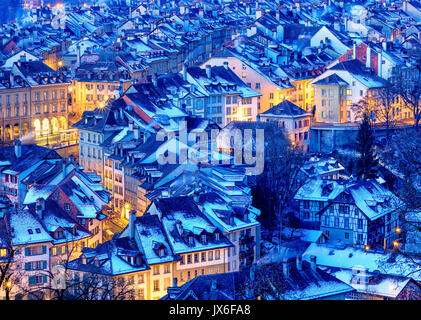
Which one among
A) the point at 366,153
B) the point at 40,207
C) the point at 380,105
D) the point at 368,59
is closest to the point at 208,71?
the point at 380,105

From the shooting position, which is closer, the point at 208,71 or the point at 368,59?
the point at 208,71

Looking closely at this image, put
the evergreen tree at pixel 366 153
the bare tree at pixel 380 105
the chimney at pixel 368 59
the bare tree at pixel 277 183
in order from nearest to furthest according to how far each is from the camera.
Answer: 1. the bare tree at pixel 277 183
2. the evergreen tree at pixel 366 153
3. the bare tree at pixel 380 105
4. the chimney at pixel 368 59

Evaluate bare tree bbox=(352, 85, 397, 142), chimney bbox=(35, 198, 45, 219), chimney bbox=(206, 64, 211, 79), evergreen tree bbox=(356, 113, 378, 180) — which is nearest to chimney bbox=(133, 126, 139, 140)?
evergreen tree bbox=(356, 113, 378, 180)

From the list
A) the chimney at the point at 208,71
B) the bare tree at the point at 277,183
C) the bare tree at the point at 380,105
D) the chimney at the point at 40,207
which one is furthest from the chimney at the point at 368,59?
the chimney at the point at 40,207

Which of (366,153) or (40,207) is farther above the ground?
(366,153)

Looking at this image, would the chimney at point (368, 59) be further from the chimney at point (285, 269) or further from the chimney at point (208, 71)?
the chimney at point (285, 269)

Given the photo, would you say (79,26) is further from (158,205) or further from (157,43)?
(158,205)

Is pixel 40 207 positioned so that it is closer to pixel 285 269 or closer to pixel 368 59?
pixel 285 269
